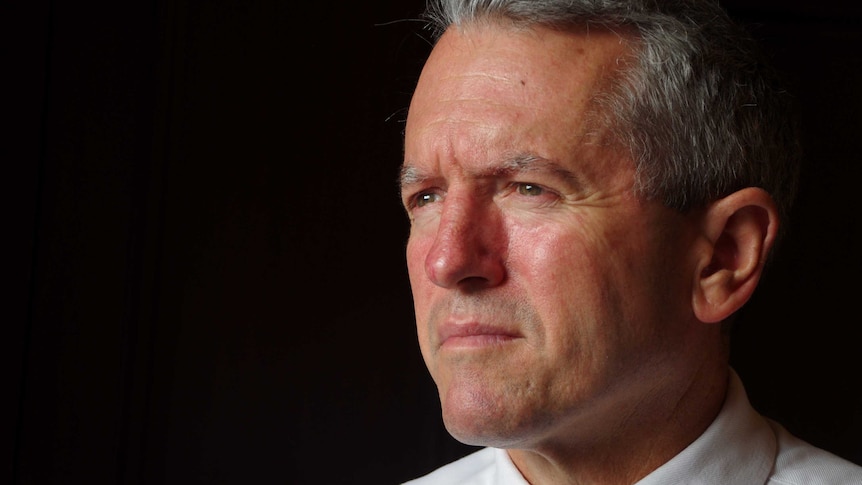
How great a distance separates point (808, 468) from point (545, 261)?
0.58 metres

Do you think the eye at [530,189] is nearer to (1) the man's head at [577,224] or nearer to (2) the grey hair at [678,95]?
(1) the man's head at [577,224]

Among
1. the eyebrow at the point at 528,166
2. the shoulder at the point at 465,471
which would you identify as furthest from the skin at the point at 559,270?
the shoulder at the point at 465,471

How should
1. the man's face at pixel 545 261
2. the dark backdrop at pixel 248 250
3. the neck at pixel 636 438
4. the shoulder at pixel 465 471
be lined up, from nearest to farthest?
the man's face at pixel 545 261 < the neck at pixel 636 438 < the shoulder at pixel 465 471 < the dark backdrop at pixel 248 250

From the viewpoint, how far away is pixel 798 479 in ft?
5.29

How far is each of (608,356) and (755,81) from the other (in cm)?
54

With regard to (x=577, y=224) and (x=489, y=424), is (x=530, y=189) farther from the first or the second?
(x=489, y=424)

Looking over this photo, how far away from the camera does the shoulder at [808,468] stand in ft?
5.29

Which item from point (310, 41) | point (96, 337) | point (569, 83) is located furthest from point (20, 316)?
point (569, 83)

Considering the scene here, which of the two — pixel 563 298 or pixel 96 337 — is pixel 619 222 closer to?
pixel 563 298

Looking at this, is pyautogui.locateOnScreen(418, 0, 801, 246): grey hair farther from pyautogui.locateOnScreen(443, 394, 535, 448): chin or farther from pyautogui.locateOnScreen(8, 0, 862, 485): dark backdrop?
pyautogui.locateOnScreen(8, 0, 862, 485): dark backdrop

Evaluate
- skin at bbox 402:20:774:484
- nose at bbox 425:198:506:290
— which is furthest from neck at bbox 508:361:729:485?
nose at bbox 425:198:506:290

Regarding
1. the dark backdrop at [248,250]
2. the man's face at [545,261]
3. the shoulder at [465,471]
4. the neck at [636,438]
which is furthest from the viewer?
the dark backdrop at [248,250]

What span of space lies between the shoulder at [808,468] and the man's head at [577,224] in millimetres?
160

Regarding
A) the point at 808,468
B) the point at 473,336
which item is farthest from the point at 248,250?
the point at 808,468
